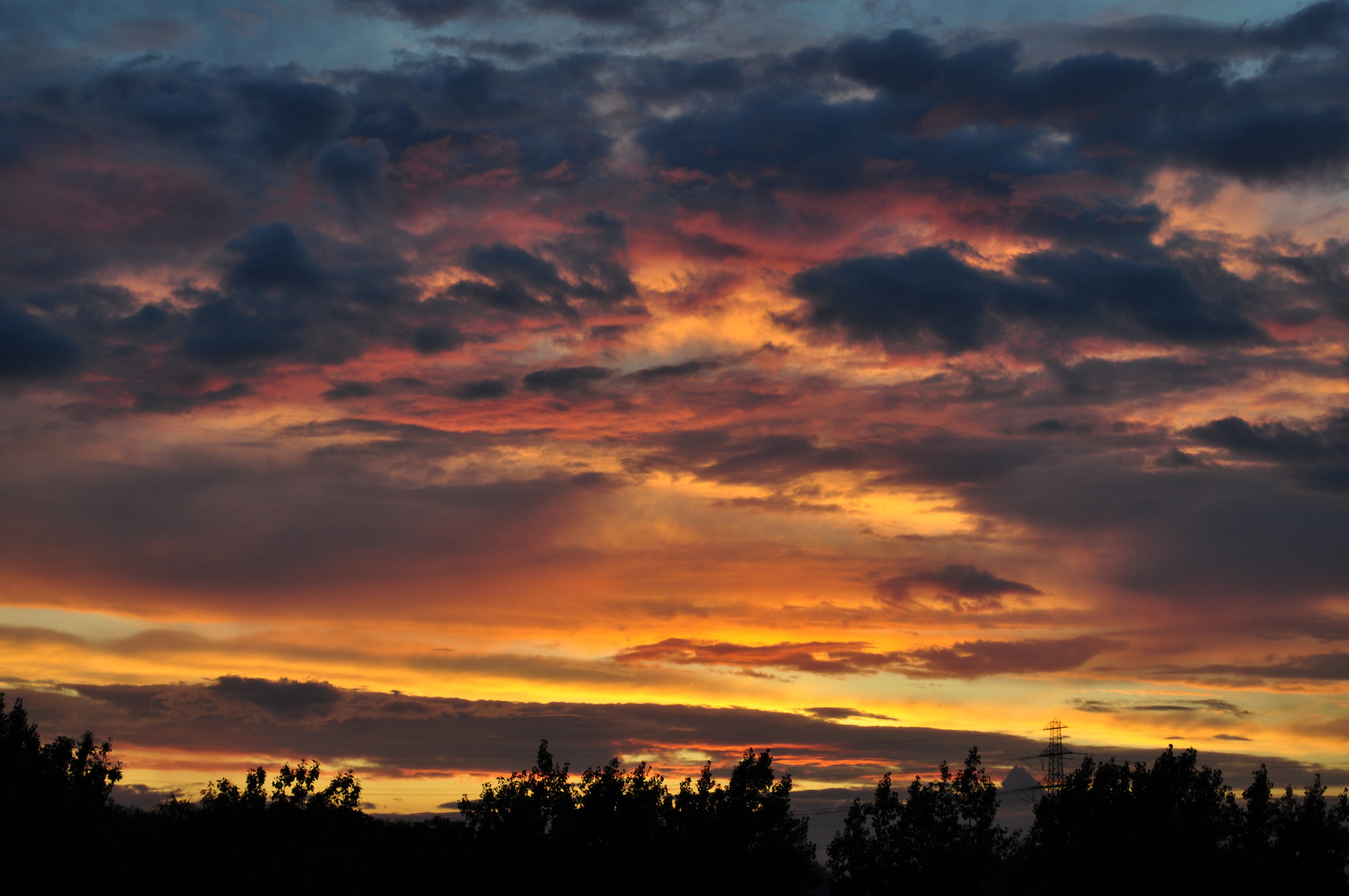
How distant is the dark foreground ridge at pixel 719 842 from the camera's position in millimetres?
70812

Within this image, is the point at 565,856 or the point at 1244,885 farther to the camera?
the point at 565,856

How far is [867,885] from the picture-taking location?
78812mm

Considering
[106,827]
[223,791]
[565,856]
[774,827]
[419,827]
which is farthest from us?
[419,827]

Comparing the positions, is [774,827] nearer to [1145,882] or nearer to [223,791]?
[1145,882]

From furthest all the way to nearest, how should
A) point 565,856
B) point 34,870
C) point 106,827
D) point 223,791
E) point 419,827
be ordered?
point 419,827 → point 223,791 → point 565,856 → point 106,827 → point 34,870

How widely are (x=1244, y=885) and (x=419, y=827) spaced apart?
3557 inches

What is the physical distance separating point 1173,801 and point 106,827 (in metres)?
70.4

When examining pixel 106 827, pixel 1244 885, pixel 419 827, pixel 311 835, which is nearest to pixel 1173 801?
pixel 1244 885

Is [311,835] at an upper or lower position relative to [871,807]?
lower

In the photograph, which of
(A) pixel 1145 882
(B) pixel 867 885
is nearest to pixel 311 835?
(B) pixel 867 885

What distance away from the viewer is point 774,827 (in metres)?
85.2

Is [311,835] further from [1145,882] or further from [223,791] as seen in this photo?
[1145,882]

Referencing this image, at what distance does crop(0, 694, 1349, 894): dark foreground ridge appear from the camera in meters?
70.8

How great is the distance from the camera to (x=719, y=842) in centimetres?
8269
